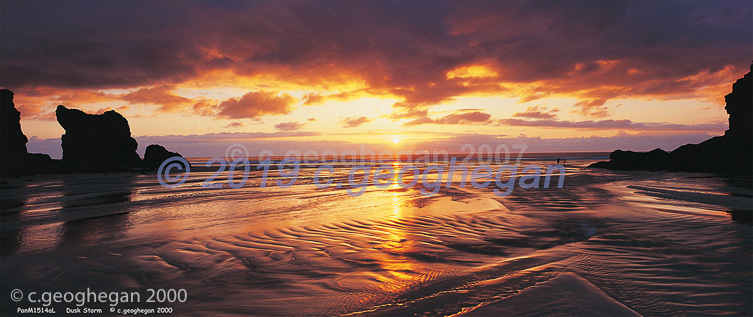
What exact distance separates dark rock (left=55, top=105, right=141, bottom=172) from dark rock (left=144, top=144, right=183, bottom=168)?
5.54ft

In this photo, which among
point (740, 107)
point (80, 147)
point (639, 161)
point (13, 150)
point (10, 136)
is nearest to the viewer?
point (740, 107)

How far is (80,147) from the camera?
54.9 metres

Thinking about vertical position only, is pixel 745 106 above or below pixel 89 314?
above

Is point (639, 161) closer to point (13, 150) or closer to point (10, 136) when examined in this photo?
point (13, 150)

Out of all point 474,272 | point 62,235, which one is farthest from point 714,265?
point 62,235

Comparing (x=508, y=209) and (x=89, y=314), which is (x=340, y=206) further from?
(x=89, y=314)

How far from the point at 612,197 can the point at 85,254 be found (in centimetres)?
2116

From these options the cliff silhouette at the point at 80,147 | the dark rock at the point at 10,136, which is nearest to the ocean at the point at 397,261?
the dark rock at the point at 10,136

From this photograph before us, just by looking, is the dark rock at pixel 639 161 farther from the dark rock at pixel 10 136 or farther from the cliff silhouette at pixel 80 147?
the dark rock at pixel 10 136

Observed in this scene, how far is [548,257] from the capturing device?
6.52 m

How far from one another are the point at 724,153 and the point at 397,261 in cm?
4604

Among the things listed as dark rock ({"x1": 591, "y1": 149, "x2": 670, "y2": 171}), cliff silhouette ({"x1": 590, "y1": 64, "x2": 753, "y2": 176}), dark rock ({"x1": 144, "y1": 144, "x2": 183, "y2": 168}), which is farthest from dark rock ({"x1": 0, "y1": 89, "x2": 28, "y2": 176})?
cliff silhouette ({"x1": 590, "y1": 64, "x2": 753, "y2": 176})

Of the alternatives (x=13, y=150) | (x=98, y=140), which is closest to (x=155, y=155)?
(x=98, y=140)

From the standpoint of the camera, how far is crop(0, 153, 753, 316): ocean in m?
4.53
